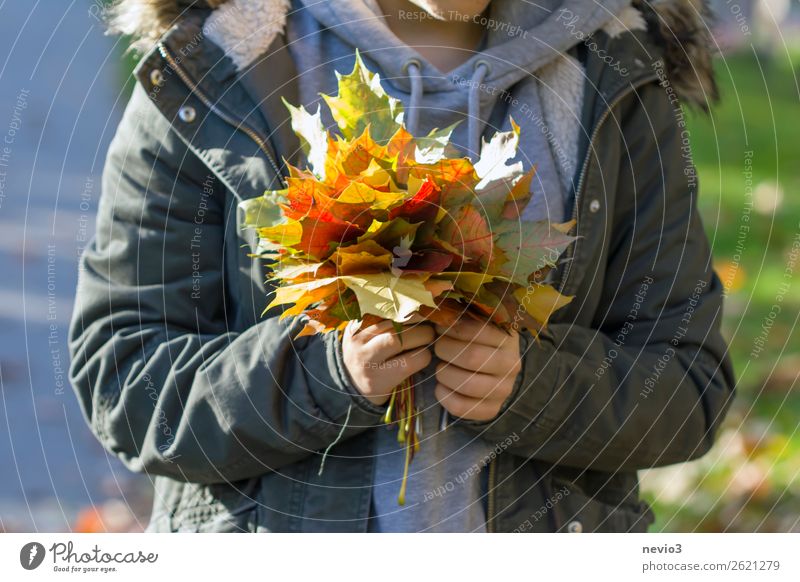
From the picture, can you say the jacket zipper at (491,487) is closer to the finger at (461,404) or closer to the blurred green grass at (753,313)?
the finger at (461,404)

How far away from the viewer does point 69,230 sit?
4.18 meters

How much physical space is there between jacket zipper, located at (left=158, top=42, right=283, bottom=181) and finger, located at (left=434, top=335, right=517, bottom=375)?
0.35m

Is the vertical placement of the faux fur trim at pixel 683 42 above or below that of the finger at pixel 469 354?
above

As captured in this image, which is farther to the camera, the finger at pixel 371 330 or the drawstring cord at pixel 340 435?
the drawstring cord at pixel 340 435

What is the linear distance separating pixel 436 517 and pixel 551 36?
718 mm

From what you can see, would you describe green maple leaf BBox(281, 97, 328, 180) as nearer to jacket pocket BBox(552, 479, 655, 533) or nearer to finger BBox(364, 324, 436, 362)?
finger BBox(364, 324, 436, 362)

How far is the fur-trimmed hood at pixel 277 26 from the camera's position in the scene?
1.50 metres

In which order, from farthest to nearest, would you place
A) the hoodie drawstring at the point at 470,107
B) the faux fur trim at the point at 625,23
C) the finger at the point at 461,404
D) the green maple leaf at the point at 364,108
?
the faux fur trim at the point at 625,23 < the hoodie drawstring at the point at 470,107 < the finger at the point at 461,404 < the green maple leaf at the point at 364,108

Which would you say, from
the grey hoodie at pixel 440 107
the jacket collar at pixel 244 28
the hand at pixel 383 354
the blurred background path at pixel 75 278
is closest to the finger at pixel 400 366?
the hand at pixel 383 354

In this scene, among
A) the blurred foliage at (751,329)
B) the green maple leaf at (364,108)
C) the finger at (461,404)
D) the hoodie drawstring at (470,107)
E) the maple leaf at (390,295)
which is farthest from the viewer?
the blurred foliage at (751,329)

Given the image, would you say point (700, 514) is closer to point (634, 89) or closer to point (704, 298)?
point (704, 298)

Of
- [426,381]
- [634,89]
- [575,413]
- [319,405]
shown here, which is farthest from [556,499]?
[634,89]

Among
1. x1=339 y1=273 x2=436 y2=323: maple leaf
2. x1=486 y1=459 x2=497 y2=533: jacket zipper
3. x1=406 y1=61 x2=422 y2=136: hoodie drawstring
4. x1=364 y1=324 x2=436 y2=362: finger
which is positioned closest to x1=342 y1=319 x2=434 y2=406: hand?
x1=364 y1=324 x2=436 y2=362: finger
